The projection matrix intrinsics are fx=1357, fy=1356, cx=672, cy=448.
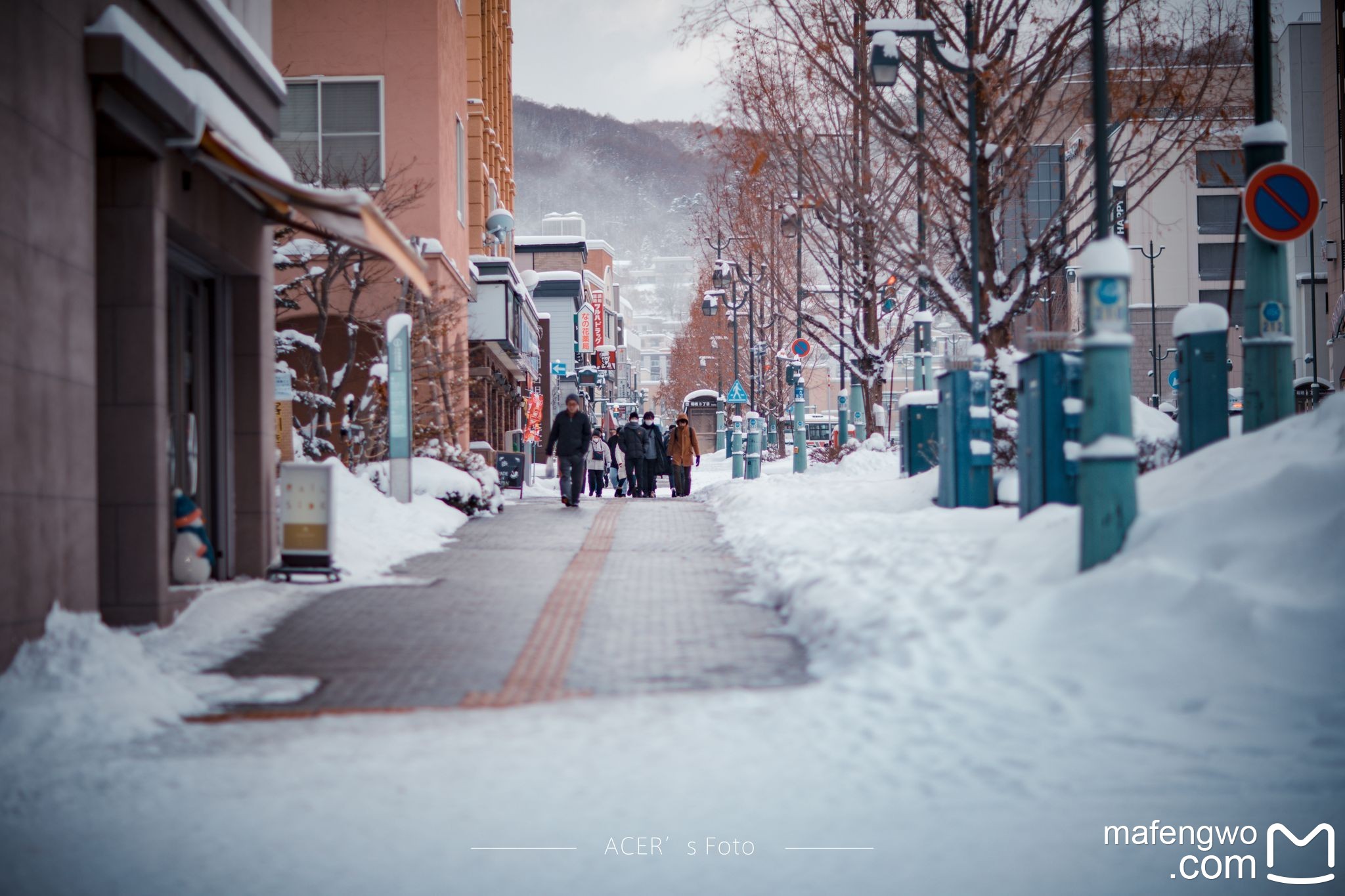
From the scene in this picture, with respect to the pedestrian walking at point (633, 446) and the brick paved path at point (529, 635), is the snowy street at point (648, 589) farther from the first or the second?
the pedestrian walking at point (633, 446)

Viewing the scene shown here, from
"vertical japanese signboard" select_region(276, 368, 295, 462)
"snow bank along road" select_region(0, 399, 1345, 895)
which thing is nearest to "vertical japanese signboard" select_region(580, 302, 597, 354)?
"vertical japanese signboard" select_region(276, 368, 295, 462)

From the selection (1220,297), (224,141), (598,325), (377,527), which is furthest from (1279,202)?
(598,325)

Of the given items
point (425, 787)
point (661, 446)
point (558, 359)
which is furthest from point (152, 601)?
point (558, 359)

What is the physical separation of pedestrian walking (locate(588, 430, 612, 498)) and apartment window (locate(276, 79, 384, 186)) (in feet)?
25.9

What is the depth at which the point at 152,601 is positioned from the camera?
30.9ft

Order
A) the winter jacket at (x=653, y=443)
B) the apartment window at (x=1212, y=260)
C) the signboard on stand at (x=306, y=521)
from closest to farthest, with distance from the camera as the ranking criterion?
the signboard on stand at (x=306, y=521)
the winter jacket at (x=653, y=443)
the apartment window at (x=1212, y=260)

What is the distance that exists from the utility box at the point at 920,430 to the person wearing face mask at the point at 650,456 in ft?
36.5

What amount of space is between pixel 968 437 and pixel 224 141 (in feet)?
26.1

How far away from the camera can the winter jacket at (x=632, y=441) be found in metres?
29.6

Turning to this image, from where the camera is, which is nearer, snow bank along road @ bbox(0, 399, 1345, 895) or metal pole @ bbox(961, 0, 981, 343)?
snow bank along road @ bbox(0, 399, 1345, 895)

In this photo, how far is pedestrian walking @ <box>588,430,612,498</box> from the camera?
99.0 feet

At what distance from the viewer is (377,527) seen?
590 inches

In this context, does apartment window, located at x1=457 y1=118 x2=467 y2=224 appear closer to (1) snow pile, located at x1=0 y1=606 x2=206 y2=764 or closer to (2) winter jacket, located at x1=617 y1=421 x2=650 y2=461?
(2) winter jacket, located at x1=617 y1=421 x2=650 y2=461

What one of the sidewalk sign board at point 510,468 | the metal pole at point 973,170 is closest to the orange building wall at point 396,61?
the sidewalk sign board at point 510,468
